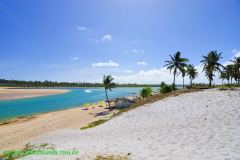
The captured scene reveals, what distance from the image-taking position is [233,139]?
511 inches

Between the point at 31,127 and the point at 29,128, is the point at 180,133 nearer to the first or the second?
the point at 29,128

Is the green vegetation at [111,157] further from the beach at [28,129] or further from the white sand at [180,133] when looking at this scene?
the beach at [28,129]

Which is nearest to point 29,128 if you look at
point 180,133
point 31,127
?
point 31,127

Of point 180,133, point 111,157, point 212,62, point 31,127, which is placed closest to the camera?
point 111,157

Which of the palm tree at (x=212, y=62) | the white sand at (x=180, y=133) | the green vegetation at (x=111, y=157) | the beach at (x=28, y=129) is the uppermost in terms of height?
the palm tree at (x=212, y=62)

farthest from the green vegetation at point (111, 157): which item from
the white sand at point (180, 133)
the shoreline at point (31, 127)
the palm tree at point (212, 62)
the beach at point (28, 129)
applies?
the palm tree at point (212, 62)

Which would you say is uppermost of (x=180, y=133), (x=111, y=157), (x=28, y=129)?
(x=180, y=133)

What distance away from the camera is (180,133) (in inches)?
635

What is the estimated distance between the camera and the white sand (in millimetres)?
12086

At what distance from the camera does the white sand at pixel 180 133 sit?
39.7ft

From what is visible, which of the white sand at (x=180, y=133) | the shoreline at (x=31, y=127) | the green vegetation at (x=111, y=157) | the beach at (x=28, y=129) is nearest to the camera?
the white sand at (x=180, y=133)

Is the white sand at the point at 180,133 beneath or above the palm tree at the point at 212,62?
beneath

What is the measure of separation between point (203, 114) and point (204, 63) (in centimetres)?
4706

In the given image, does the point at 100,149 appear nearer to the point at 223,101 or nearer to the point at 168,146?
the point at 168,146
